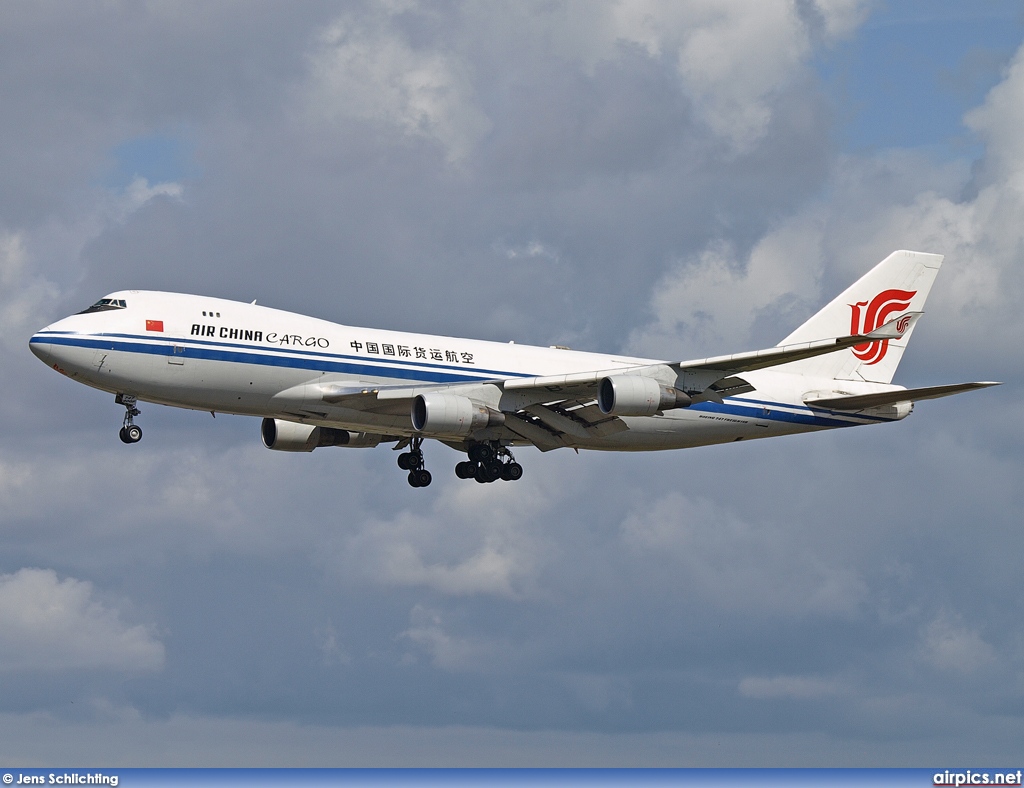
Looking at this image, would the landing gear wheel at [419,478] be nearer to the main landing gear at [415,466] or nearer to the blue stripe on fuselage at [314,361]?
the main landing gear at [415,466]

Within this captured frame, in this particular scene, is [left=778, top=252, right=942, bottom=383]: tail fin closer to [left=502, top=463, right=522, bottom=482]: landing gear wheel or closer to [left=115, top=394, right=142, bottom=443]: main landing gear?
[left=502, top=463, right=522, bottom=482]: landing gear wheel

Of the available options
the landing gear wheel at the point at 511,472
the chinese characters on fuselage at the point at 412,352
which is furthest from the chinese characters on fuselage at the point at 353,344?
the landing gear wheel at the point at 511,472

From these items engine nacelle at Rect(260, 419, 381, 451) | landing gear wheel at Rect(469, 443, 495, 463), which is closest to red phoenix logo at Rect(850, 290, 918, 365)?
landing gear wheel at Rect(469, 443, 495, 463)

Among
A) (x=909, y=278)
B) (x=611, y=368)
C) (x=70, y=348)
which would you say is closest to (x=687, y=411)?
(x=611, y=368)

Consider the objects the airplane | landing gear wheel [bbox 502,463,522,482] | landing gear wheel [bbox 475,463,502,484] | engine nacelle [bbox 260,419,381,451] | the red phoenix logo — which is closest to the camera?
Answer: the airplane

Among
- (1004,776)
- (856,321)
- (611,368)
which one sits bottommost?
(1004,776)

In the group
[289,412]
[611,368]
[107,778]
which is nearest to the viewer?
[107,778]

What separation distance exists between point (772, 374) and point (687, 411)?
16.0 ft

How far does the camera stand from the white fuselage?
5238 cm

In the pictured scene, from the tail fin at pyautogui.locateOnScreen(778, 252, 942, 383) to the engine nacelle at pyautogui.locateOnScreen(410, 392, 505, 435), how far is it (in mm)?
18684

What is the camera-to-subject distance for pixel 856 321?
67.6 metres

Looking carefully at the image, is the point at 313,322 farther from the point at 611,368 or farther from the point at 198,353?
the point at 611,368

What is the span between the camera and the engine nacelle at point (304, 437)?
207 ft

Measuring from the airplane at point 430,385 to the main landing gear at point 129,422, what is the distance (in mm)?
80
